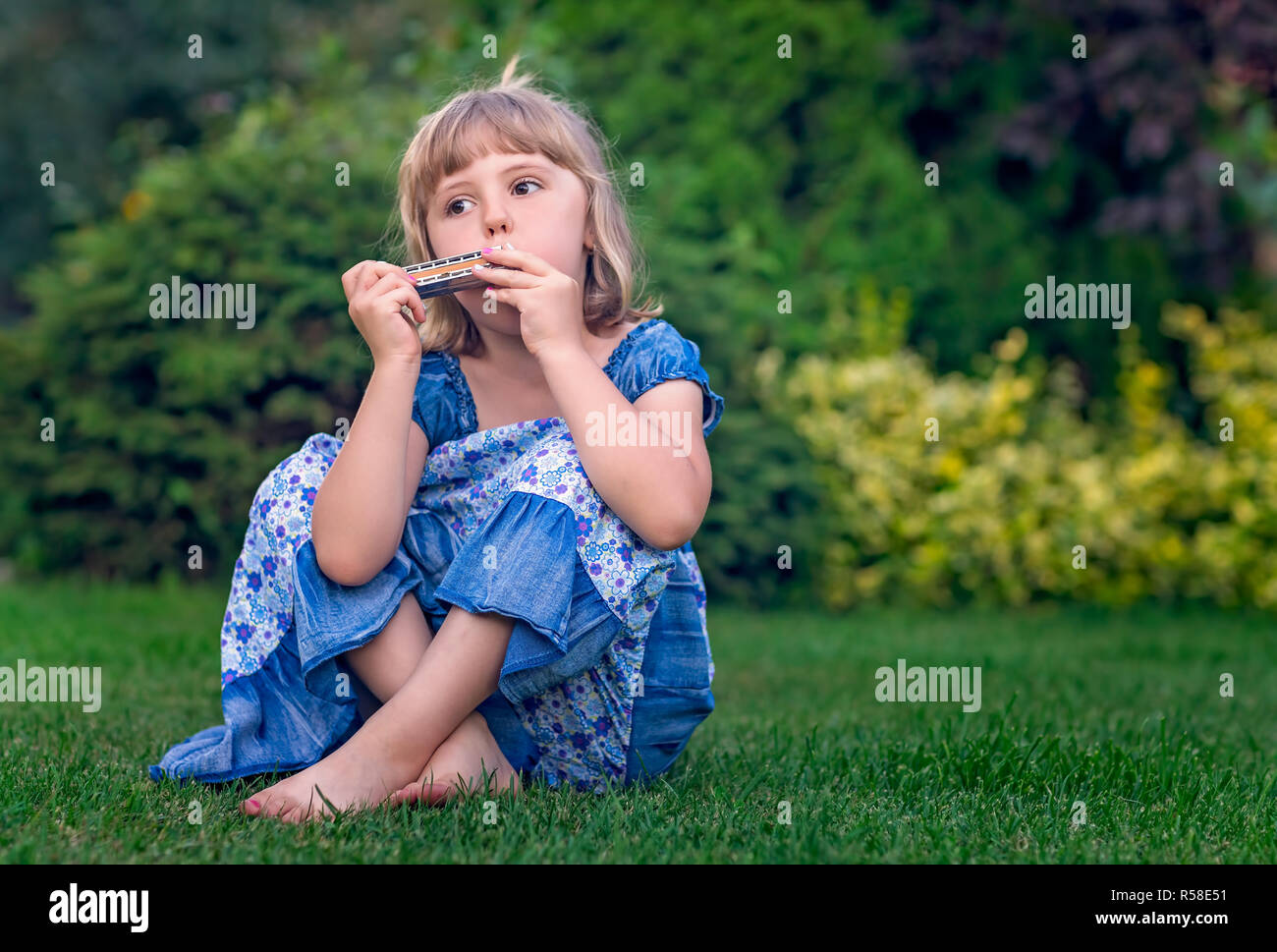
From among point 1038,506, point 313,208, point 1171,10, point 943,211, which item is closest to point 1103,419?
point 1038,506

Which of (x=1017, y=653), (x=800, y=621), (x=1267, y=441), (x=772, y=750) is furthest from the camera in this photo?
(x=1267, y=441)

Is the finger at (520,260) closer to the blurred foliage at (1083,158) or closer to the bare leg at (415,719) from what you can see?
the bare leg at (415,719)

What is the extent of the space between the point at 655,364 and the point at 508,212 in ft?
1.16

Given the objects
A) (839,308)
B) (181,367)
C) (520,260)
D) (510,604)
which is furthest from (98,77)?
(510,604)

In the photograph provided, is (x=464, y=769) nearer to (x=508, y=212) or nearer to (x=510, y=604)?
(x=510, y=604)

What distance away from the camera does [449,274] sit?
1947 millimetres

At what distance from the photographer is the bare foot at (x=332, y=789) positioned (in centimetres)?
170

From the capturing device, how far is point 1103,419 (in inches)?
219

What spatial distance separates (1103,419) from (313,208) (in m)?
3.59

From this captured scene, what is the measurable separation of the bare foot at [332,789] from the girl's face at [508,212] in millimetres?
766

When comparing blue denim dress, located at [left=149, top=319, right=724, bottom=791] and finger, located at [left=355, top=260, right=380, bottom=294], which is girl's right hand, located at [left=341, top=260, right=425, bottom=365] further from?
blue denim dress, located at [left=149, top=319, right=724, bottom=791]

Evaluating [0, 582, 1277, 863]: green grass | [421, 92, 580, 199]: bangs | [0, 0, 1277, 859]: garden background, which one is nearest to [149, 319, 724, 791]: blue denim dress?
[0, 582, 1277, 863]: green grass

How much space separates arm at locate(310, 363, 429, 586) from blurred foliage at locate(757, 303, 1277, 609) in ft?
10.7
